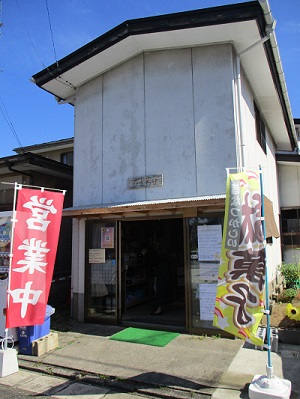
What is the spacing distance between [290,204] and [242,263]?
381 inches

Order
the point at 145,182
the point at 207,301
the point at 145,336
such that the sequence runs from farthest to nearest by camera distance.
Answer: the point at 145,182
the point at 145,336
the point at 207,301

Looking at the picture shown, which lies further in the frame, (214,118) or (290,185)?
(290,185)

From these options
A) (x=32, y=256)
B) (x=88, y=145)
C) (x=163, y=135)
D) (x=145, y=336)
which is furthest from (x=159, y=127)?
(x=145, y=336)

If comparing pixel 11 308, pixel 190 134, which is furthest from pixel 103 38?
pixel 11 308

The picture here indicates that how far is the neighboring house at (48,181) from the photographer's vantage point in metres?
10.5

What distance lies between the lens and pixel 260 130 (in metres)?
10.9

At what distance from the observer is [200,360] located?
603 centimetres

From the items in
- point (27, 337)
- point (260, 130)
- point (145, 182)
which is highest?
point (260, 130)

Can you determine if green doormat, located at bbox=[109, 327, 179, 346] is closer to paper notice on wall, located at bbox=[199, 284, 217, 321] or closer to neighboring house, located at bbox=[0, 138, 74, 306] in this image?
paper notice on wall, located at bbox=[199, 284, 217, 321]

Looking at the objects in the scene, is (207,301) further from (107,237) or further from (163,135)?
(163,135)

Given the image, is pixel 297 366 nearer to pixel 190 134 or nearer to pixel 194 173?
pixel 194 173

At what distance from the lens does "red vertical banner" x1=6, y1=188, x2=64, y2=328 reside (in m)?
5.62

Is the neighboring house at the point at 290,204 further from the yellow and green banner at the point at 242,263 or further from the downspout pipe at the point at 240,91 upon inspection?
the yellow and green banner at the point at 242,263

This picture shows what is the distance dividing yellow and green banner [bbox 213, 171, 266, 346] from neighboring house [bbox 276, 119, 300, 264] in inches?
351
